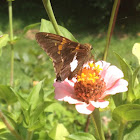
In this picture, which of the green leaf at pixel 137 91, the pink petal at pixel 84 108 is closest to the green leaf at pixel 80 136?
the pink petal at pixel 84 108

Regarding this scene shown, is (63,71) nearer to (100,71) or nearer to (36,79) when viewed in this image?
(100,71)

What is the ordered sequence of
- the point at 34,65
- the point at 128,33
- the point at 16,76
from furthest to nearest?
the point at 128,33 → the point at 16,76 → the point at 34,65

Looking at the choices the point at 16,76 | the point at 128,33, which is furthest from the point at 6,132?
the point at 128,33

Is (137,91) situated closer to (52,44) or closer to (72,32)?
(52,44)

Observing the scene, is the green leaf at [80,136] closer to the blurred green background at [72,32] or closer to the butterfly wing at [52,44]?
the butterfly wing at [52,44]

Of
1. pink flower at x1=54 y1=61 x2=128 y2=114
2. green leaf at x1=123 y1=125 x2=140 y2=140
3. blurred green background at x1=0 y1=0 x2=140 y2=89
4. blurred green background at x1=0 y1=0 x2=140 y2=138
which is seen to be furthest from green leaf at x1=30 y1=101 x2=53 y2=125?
blurred green background at x1=0 y1=0 x2=140 y2=89

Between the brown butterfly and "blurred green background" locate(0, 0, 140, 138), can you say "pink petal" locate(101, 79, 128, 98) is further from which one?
"blurred green background" locate(0, 0, 140, 138)

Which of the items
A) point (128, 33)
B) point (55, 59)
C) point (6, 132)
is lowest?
point (6, 132)
